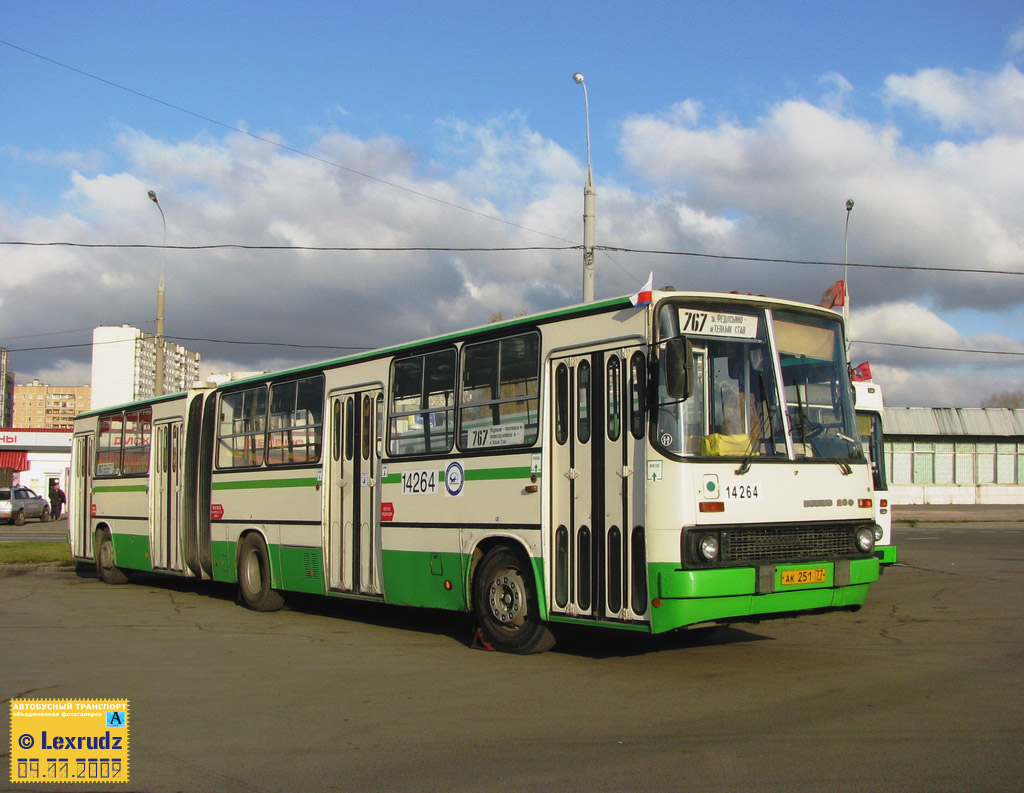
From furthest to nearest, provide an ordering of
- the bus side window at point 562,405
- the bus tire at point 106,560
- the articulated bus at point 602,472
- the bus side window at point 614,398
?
the bus tire at point 106,560 < the bus side window at point 562,405 < the bus side window at point 614,398 < the articulated bus at point 602,472

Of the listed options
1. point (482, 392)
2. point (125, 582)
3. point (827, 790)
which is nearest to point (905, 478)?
point (125, 582)

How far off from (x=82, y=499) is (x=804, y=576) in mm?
15136

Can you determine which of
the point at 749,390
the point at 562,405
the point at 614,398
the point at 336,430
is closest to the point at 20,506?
the point at 336,430

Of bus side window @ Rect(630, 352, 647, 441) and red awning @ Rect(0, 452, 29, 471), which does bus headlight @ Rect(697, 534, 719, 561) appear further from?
red awning @ Rect(0, 452, 29, 471)

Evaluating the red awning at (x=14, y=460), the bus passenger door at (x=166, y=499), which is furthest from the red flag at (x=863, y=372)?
the red awning at (x=14, y=460)

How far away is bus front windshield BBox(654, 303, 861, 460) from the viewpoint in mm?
8180

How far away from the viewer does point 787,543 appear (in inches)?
333

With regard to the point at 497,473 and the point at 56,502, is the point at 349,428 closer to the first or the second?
the point at 497,473

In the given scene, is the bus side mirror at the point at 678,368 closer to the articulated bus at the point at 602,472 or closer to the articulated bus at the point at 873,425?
the articulated bus at the point at 602,472

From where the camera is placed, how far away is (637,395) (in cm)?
846

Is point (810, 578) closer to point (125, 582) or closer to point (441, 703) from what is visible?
point (441, 703)

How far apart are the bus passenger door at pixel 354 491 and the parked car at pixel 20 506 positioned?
35205 mm

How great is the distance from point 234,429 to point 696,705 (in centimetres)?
936

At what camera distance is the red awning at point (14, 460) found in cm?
5853
